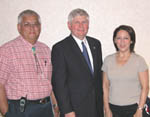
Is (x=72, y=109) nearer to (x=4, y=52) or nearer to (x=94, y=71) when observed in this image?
(x=94, y=71)

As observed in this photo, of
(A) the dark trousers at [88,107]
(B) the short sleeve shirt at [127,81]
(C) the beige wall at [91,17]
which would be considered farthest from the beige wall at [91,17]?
(A) the dark trousers at [88,107]

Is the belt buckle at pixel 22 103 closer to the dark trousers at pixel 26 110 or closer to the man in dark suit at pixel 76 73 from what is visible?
the dark trousers at pixel 26 110

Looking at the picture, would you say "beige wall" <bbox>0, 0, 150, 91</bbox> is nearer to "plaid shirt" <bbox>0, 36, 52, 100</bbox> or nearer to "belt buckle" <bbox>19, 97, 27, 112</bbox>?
"plaid shirt" <bbox>0, 36, 52, 100</bbox>

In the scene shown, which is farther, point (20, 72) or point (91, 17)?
point (91, 17)

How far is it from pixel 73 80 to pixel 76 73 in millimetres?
86

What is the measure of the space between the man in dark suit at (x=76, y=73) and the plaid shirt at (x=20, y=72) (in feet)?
0.64

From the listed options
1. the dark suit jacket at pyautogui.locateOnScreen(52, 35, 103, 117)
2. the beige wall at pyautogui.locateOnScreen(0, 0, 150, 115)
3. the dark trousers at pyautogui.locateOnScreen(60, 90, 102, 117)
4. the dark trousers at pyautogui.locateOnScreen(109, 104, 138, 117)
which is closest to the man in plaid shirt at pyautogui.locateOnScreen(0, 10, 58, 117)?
the dark suit jacket at pyautogui.locateOnScreen(52, 35, 103, 117)

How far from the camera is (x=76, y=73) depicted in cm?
183

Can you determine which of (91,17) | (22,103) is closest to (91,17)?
(91,17)

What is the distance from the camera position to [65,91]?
1.78m

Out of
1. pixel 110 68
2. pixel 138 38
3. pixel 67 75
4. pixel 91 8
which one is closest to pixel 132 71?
pixel 110 68

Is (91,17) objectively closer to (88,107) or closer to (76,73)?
(76,73)

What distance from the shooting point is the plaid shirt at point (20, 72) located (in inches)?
66.2

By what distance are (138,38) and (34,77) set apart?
5.99 feet
